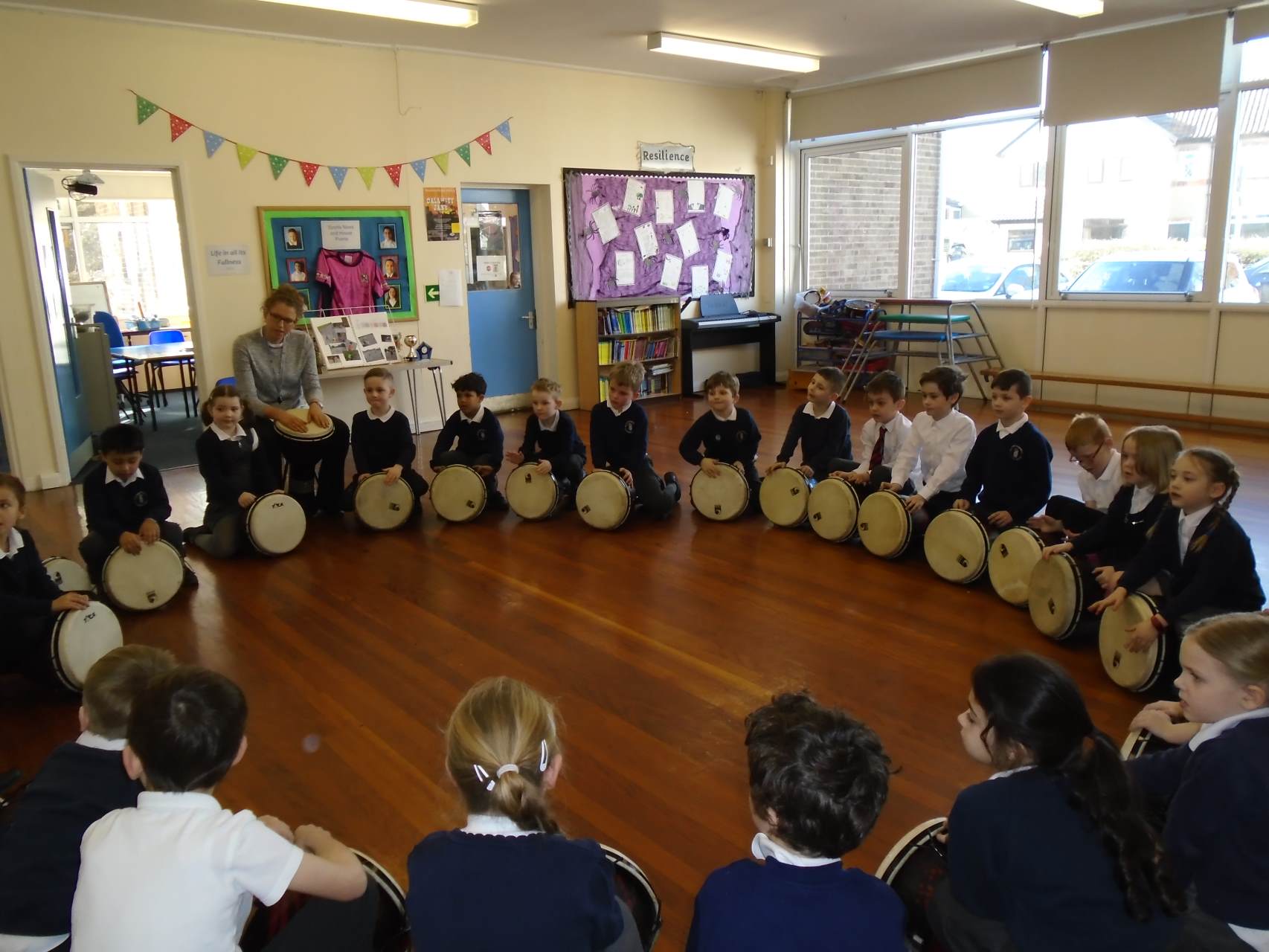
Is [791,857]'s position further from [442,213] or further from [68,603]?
[442,213]

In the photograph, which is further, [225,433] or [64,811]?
[225,433]

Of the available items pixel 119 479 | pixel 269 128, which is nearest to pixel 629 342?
pixel 269 128

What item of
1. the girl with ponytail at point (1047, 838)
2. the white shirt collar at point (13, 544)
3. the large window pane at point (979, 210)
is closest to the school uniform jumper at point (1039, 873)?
the girl with ponytail at point (1047, 838)

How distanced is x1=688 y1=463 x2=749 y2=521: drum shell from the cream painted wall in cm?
380

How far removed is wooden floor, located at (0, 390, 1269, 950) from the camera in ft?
8.39

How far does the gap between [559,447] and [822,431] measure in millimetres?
1507

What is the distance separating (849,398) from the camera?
927cm

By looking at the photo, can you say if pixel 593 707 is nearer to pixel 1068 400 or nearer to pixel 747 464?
pixel 747 464

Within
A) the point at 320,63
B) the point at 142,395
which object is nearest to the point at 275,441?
the point at 320,63

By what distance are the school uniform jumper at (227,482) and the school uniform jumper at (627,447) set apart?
1.79 metres

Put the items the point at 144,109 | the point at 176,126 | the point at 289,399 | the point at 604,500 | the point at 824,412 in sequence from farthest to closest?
the point at 176,126 < the point at 144,109 < the point at 289,399 < the point at 824,412 < the point at 604,500

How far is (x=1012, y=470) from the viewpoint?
13.5 feet

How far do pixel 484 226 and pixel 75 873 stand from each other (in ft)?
24.4

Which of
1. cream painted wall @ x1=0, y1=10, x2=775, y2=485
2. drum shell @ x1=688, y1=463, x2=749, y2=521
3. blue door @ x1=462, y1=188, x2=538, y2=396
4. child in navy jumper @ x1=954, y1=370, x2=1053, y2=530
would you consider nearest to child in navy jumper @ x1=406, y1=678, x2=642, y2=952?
child in navy jumper @ x1=954, y1=370, x2=1053, y2=530
